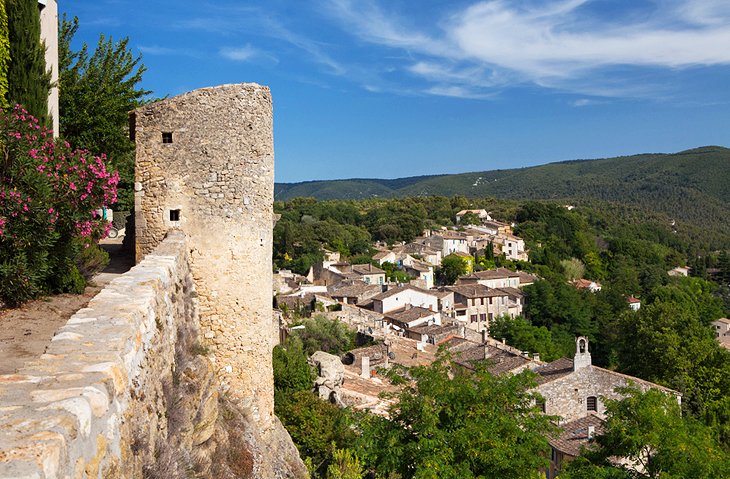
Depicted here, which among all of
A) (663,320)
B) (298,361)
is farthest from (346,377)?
(663,320)

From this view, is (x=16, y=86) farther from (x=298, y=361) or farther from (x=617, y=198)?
(x=617, y=198)

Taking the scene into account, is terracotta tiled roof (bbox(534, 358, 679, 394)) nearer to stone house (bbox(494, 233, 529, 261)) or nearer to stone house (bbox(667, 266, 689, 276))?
stone house (bbox(494, 233, 529, 261))

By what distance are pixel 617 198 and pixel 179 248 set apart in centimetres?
19218

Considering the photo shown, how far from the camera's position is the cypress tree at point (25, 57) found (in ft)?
33.4

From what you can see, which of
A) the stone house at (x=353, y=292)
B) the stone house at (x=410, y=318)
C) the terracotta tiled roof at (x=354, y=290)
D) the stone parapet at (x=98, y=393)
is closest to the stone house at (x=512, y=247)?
the stone house at (x=353, y=292)

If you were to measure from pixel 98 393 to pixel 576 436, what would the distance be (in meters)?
25.6

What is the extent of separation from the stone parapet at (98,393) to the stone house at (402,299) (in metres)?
49.8

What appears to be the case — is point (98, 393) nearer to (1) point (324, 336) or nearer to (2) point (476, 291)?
(1) point (324, 336)

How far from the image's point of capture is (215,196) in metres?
8.74

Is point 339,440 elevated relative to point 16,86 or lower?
lower

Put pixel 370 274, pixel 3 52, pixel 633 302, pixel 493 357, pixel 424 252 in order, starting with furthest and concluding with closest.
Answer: pixel 424 252
pixel 633 302
pixel 370 274
pixel 493 357
pixel 3 52

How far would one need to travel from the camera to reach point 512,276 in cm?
7319

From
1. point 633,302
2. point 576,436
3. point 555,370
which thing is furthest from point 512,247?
point 576,436

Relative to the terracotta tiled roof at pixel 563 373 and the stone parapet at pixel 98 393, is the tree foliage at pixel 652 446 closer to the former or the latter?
the terracotta tiled roof at pixel 563 373
